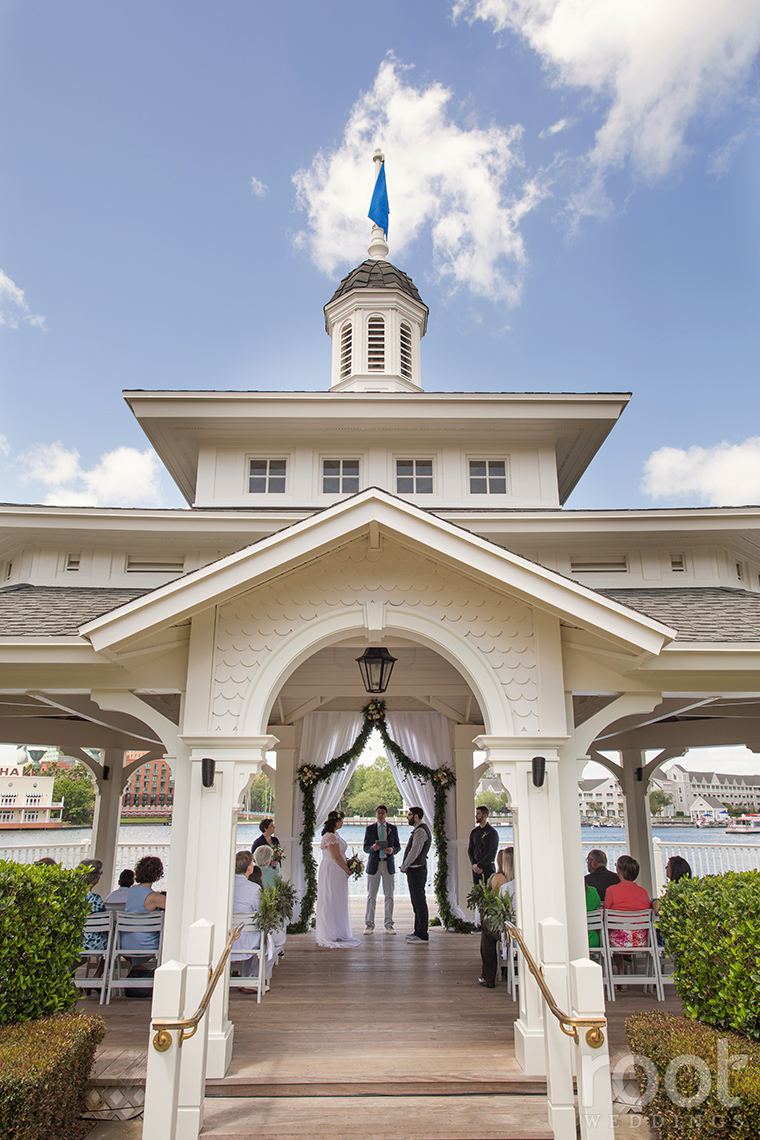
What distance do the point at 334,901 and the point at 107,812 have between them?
5.11 metres

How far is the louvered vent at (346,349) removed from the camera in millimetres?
13989

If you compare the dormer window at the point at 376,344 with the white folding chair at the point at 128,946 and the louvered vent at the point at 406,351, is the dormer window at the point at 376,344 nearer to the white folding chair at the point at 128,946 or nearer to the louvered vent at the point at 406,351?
the louvered vent at the point at 406,351

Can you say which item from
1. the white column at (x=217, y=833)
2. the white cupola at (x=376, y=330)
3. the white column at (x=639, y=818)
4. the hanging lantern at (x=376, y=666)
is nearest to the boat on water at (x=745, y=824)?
the white column at (x=639, y=818)

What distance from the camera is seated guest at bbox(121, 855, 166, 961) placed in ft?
24.2

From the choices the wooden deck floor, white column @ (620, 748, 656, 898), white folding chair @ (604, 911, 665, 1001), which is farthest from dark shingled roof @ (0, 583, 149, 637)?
white column @ (620, 748, 656, 898)

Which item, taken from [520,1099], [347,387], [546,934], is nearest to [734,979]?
[546,934]

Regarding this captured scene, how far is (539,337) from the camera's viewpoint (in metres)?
37.4

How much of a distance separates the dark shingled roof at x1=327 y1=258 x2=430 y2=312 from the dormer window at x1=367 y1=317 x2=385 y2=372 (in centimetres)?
83

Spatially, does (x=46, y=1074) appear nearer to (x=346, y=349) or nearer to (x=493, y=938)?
(x=493, y=938)

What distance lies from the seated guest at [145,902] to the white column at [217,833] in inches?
80.7

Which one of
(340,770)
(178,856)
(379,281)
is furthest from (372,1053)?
(379,281)

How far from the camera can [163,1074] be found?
4031 millimetres

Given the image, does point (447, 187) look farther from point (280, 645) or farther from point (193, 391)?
point (280, 645)

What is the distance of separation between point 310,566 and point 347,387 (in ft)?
26.1
